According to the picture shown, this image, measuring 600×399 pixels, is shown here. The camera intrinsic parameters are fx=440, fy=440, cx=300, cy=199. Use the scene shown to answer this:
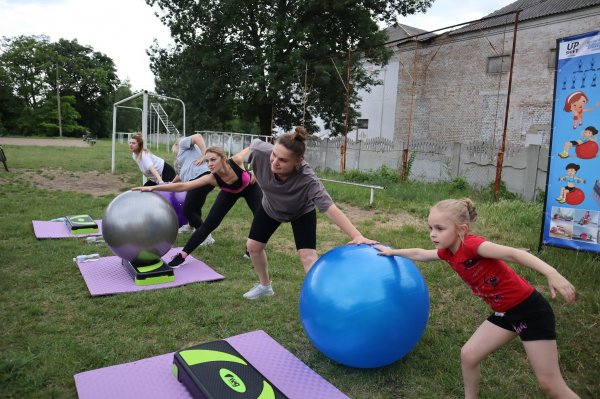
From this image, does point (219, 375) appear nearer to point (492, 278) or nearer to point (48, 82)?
point (492, 278)

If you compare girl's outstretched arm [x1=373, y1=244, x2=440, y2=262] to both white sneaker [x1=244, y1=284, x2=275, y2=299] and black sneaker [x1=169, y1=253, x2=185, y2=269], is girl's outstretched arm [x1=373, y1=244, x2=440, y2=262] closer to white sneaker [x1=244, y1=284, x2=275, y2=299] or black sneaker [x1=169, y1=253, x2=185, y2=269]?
white sneaker [x1=244, y1=284, x2=275, y2=299]

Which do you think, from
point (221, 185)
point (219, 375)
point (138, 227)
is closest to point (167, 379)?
point (219, 375)

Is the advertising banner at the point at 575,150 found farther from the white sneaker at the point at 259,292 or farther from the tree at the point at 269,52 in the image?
the tree at the point at 269,52

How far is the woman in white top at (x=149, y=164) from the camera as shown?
730cm

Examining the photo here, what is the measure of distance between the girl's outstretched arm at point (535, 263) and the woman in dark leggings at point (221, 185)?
3.04 m

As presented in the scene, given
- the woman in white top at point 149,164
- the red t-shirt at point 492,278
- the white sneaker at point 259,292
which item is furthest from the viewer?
Answer: the woman in white top at point 149,164

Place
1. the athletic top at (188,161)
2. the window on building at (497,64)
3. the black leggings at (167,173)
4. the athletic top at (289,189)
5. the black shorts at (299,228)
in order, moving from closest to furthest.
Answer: the athletic top at (289,189) < the black shorts at (299,228) < the athletic top at (188,161) < the black leggings at (167,173) < the window on building at (497,64)

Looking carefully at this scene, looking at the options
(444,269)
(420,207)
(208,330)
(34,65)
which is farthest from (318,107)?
(34,65)

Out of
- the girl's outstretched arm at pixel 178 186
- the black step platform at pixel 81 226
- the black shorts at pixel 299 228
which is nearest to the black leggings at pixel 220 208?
the girl's outstretched arm at pixel 178 186

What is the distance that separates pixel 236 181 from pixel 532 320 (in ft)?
11.7

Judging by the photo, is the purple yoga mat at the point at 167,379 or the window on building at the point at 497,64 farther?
the window on building at the point at 497,64

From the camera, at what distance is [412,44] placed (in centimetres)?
2755

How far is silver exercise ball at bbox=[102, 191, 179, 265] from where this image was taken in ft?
16.2

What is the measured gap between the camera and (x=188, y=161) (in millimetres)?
6941
